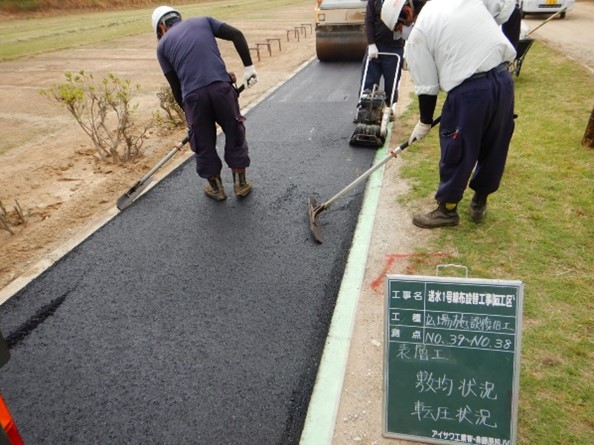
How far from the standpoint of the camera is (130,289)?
3.39 metres

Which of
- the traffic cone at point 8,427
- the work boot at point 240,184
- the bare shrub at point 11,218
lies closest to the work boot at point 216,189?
the work boot at point 240,184

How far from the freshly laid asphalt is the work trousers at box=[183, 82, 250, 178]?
1.41 ft

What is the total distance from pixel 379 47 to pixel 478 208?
3.32m

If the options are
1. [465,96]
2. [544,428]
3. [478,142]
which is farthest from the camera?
[478,142]

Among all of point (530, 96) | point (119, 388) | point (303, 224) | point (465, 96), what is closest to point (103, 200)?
point (303, 224)

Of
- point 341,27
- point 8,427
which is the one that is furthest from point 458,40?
point 341,27

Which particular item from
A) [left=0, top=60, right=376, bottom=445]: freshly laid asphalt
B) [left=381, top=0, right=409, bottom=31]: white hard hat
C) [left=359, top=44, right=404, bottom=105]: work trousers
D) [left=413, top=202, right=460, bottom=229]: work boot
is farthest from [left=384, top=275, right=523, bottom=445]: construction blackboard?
[left=359, top=44, right=404, bottom=105]: work trousers

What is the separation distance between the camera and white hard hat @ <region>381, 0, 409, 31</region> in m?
3.66

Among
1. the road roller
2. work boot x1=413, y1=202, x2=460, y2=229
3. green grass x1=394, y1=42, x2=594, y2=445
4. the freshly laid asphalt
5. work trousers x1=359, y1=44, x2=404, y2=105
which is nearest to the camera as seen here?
green grass x1=394, y1=42, x2=594, y2=445

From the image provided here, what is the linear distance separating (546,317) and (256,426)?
6.32ft

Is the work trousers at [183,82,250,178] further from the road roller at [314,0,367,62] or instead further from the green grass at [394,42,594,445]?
the road roller at [314,0,367,62]

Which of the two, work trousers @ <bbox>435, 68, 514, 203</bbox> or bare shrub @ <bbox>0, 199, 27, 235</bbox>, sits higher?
work trousers @ <bbox>435, 68, 514, 203</bbox>

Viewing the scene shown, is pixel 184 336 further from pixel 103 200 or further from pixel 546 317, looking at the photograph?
pixel 103 200

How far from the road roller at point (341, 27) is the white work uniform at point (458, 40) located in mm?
8099
